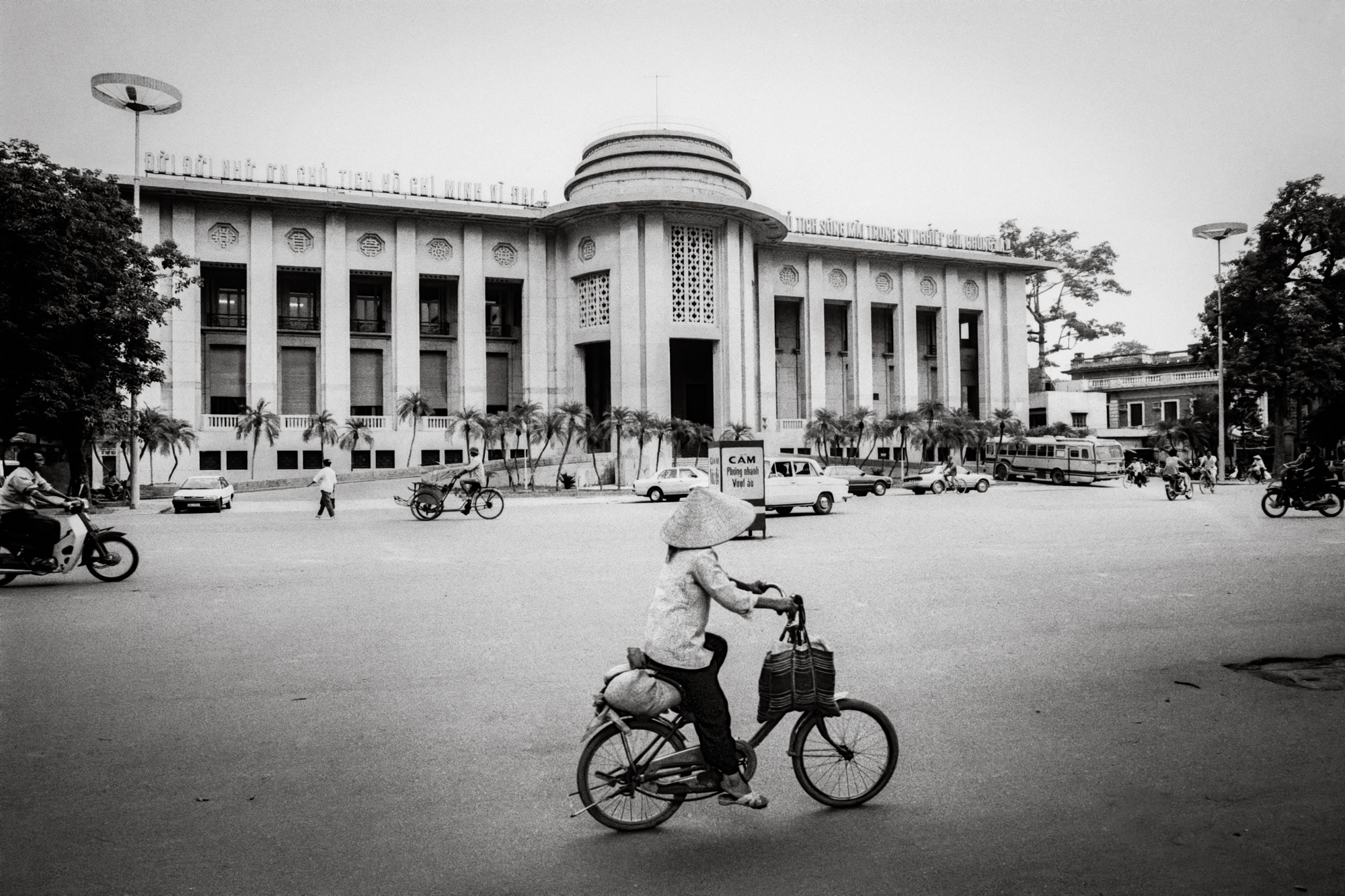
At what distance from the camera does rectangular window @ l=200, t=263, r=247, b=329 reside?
1870 inches

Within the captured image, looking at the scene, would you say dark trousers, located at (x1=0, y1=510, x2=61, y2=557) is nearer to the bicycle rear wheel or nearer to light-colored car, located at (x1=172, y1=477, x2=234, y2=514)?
the bicycle rear wheel

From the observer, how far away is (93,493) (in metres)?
31.3

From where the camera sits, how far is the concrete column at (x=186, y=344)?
44.0 metres

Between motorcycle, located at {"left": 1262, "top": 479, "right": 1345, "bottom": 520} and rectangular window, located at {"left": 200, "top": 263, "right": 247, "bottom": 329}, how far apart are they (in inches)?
1814

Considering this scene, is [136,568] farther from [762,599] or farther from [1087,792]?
[1087,792]

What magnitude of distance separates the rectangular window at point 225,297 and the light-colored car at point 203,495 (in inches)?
906

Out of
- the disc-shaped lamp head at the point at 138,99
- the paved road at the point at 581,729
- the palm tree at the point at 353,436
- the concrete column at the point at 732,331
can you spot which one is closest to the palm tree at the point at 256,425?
the palm tree at the point at 353,436

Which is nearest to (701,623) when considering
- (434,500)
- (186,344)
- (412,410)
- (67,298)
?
(434,500)

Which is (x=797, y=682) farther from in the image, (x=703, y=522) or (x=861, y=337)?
(x=861, y=337)

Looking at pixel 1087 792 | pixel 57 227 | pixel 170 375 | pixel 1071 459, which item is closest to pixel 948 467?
pixel 1071 459

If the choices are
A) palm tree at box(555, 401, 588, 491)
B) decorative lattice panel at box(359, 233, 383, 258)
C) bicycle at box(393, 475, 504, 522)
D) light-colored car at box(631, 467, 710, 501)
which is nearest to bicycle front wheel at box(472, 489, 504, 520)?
bicycle at box(393, 475, 504, 522)

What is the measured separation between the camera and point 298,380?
49.0 m

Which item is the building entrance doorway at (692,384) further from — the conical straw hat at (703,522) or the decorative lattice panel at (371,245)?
the conical straw hat at (703,522)

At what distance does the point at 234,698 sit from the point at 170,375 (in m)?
44.2
